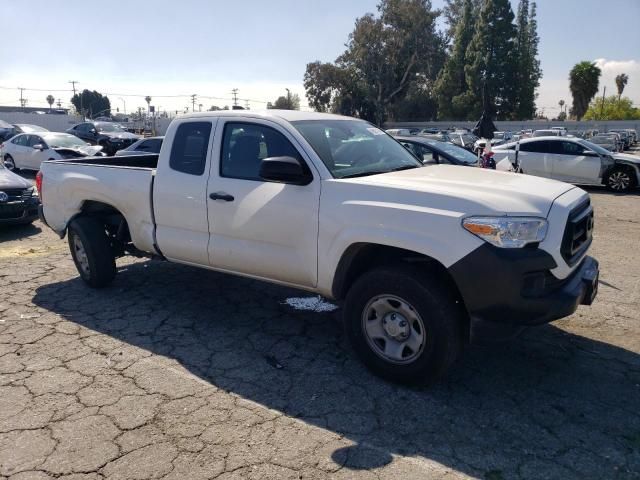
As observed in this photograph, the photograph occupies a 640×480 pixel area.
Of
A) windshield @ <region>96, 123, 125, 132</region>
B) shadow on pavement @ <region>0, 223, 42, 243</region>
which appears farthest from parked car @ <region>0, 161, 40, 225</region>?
windshield @ <region>96, 123, 125, 132</region>

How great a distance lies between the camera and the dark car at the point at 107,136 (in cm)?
2323

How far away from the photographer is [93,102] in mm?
109812

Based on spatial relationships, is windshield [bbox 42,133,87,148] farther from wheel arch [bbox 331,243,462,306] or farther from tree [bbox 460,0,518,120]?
tree [bbox 460,0,518,120]

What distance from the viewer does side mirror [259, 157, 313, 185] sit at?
3.79m

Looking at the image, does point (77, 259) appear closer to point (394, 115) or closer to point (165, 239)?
point (165, 239)

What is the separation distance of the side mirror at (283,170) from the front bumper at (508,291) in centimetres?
134

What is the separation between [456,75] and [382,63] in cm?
832

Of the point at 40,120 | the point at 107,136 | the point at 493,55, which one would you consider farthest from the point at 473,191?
the point at 40,120

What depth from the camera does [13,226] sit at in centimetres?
973

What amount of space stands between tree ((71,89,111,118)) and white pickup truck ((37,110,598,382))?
108599 mm

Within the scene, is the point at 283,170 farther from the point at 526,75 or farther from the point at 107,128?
the point at 526,75

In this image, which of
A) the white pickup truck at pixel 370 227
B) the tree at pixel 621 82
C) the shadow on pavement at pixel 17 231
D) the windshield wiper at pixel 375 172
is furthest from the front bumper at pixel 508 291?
the tree at pixel 621 82

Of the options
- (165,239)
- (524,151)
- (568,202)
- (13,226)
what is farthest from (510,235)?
(524,151)

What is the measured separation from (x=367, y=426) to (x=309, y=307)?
7.28ft
